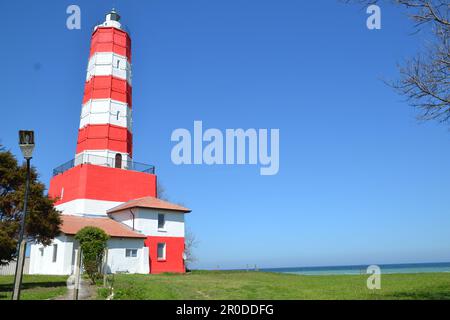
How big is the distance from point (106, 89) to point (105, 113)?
2.19 m

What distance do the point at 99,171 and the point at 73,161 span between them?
Result: 10.9ft

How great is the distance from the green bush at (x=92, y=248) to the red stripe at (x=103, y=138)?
11.6 m

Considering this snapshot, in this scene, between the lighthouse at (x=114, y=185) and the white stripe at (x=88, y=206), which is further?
the white stripe at (x=88, y=206)

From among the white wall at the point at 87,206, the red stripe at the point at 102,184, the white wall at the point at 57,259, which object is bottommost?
the white wall at the point at 57,259

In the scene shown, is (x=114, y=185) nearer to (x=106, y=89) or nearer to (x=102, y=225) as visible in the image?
(x=102, y=225)

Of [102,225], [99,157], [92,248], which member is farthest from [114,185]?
[92,248]

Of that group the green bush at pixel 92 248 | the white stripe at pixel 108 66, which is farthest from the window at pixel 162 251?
the white stripe at pixel 108 66

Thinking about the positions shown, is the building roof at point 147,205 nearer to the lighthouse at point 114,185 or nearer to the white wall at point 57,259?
the lighthouse at point 114,185

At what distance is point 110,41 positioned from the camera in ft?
121

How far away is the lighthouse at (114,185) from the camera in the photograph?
30234 millimetres

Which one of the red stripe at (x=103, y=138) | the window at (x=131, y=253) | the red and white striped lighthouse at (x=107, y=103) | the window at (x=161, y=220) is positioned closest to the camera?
the window at (x=131, y=253)

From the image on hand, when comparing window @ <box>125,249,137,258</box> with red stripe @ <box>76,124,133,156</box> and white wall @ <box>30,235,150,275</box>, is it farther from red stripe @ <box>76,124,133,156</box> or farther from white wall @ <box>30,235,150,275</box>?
red stripe @ <box>76,124,133,156</box>
